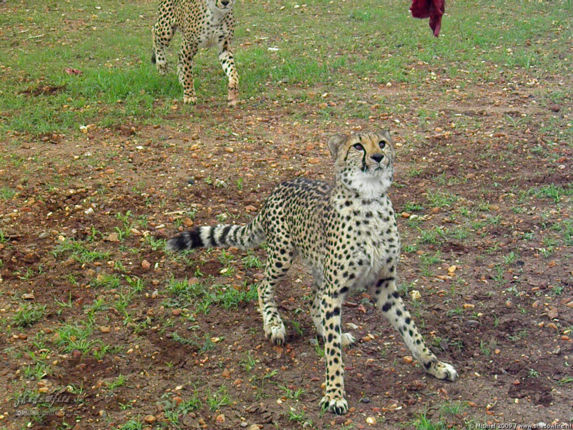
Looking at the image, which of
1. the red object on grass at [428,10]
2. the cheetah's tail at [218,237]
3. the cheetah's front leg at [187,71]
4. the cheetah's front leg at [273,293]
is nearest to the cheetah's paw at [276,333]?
the cheetah's front leg at [273,293]

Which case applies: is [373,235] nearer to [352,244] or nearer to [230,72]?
[352,244]

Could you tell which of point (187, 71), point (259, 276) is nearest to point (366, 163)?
point (259, 276)

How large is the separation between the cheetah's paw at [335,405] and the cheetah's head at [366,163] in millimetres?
1029

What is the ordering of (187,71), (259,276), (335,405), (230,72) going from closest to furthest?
(335,405) < (259,276) < (187,71) < (230,72)

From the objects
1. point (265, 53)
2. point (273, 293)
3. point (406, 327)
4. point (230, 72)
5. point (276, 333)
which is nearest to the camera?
point (406, 327)

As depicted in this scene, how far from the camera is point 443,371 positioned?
423 cm

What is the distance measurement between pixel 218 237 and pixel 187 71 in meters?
3.88

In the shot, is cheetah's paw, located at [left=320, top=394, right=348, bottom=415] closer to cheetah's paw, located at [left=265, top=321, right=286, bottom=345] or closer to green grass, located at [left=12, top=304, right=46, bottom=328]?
cheetah's paw, located at [left=265, top=321, right=286, bottom=345]

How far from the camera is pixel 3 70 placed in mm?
9328

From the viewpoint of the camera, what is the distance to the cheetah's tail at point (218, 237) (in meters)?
4.75

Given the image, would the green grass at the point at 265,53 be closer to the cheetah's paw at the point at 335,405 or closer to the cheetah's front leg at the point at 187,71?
the cheetah's front leg at the point at 187,71

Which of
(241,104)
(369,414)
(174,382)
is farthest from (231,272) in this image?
(241,104)

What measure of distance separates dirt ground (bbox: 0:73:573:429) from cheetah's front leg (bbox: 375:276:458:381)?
84mm

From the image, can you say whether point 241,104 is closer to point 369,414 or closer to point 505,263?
point 505,263
